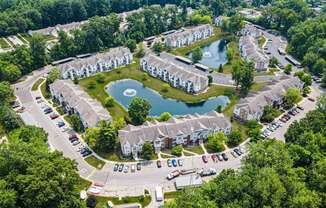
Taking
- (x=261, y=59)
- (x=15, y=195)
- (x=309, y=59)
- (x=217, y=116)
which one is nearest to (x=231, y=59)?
(x=261, y=59)

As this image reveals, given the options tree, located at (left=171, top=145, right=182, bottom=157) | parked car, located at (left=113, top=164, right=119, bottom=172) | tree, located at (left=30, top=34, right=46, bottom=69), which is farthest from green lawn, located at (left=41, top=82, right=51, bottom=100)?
tree, located at (left=171, top=145, right=182, bottom=157)

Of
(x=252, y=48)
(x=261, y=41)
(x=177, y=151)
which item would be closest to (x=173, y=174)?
(x=177, y=151)

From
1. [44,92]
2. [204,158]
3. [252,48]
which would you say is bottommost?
[204,158]

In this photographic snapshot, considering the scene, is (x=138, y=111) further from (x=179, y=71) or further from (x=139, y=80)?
(x=179, y=71)

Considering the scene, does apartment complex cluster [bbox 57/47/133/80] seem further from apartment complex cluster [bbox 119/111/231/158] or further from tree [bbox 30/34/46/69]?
apartment complex cluster [bbox 119/111/231/158]

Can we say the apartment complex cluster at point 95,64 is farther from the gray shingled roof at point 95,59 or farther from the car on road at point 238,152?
the car on road at point 238,152
